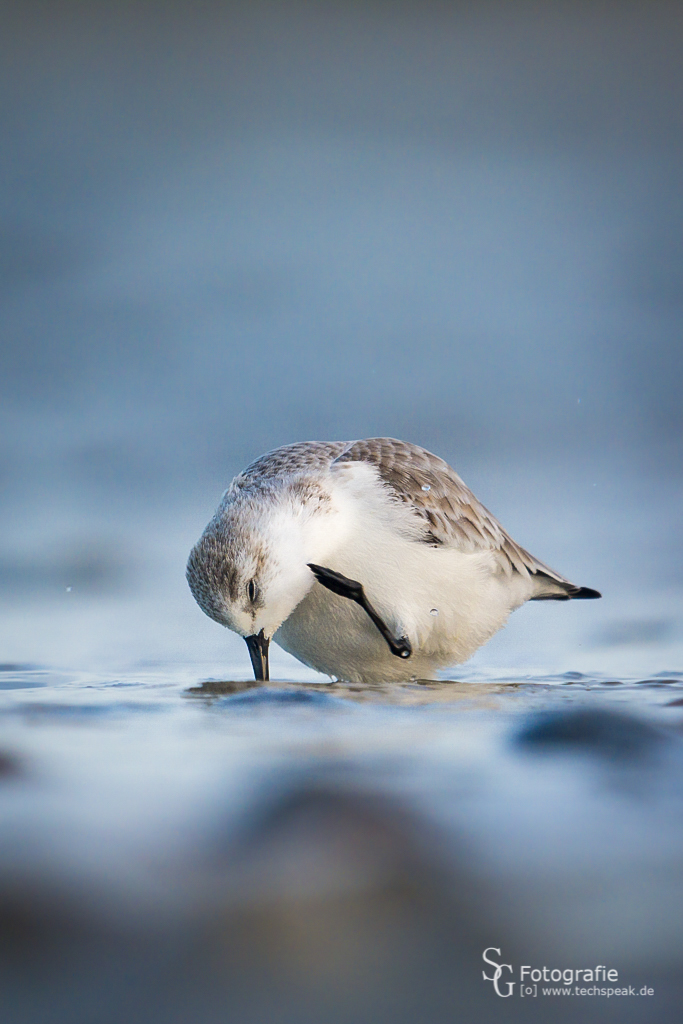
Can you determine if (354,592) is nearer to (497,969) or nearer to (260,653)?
(260,653)

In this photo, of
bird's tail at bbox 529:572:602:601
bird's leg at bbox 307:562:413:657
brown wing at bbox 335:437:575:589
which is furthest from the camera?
bird's tail at bbox 529:572:602:601

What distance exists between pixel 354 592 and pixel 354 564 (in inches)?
5.5

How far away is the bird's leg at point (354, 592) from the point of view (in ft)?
12.7

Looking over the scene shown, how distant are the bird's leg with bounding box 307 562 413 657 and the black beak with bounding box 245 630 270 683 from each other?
1.03ft

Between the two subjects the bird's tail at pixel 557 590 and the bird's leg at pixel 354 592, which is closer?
the bird's leg at pixel 354 592

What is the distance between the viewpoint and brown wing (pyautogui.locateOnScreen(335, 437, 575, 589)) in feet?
13.8

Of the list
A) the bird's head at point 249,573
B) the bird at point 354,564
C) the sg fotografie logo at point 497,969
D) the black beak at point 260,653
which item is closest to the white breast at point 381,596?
the bird at point 354,564

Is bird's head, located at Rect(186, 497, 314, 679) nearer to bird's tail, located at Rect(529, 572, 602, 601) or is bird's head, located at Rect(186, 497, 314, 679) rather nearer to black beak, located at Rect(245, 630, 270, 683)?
black beak, located at Rect(245, 630, 270, 683)

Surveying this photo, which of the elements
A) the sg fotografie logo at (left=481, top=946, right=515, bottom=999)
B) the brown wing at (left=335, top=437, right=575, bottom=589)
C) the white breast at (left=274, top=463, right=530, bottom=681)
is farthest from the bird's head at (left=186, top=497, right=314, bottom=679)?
the sg fotografie logo at (left=481, top=946, right=515, bottom=999)

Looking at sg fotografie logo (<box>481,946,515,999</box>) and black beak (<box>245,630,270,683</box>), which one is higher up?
black beak (<box>245,630,270,683</box>)

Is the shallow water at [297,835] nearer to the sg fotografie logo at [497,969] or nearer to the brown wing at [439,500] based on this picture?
the sg fotografie logo at [497,969]

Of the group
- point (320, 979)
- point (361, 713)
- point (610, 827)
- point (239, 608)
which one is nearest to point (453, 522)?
point (239, 608)

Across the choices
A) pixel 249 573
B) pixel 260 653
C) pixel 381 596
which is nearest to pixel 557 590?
pixel 381 596

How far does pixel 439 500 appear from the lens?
4.34 m
